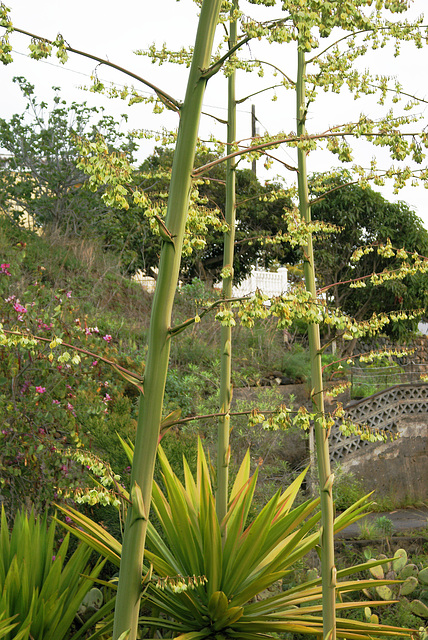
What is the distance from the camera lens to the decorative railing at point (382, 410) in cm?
1245

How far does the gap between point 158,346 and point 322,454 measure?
1.32 m

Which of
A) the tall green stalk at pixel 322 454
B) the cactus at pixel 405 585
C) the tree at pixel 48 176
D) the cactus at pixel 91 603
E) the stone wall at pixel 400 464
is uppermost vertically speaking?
the tree at pixel 48 176

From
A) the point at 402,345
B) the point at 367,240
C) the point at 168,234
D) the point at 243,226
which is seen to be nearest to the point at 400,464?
the point at 402,345

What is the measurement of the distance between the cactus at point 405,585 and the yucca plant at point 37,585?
2699 millimetres

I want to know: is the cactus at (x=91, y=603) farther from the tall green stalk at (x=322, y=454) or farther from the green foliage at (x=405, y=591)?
the green foliage at (x=405, y=591)

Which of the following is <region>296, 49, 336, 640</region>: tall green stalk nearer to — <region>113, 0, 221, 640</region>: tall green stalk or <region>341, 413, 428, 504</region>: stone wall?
<region>113, 0, 221, 640</region>: tall green stalk

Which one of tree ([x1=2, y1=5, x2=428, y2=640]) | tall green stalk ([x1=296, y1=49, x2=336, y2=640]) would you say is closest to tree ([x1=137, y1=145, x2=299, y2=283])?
tall green stalk ([x1=296, y1=49, x2=336, y2=640])

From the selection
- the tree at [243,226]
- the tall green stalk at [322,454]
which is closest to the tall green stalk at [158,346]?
the tall green stalk at [322,454]

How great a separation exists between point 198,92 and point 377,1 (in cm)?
98

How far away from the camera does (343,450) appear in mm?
12492

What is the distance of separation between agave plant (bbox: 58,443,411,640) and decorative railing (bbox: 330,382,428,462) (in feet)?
28.8

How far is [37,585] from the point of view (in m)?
3.66

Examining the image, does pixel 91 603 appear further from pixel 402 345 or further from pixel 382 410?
pixel 402 345

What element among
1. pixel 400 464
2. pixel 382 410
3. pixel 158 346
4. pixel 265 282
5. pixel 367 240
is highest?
pixel 367 240
